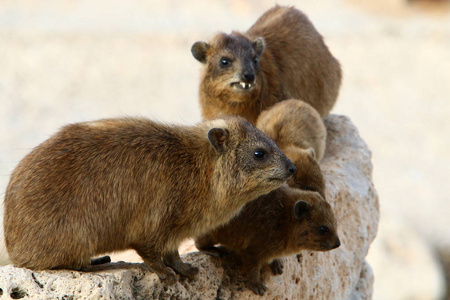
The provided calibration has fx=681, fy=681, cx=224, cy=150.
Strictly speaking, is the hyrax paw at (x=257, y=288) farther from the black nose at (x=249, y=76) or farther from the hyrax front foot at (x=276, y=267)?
the black nose at (x=249, y=76)

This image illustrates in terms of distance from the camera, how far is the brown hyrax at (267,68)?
24.7 feet

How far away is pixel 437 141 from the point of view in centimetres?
2144

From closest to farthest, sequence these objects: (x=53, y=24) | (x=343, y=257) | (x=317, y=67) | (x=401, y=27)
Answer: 1. (x=343, y=257)
2. (x=317, y=67)
3. (x=53, y=24)
4. (x=401, y=27)

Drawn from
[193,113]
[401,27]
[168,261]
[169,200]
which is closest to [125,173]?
[169,200]

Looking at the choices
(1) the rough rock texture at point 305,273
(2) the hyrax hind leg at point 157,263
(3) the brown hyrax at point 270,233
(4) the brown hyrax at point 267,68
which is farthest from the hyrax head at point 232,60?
(2) the hyrax hind leg at point 157,263

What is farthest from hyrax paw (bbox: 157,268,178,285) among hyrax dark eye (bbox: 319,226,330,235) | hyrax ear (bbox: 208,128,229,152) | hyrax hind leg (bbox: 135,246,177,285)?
hyrax dark eye (bbox: 319,226,330,235)

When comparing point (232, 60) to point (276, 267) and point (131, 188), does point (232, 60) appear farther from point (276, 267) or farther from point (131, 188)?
point (131, 188)

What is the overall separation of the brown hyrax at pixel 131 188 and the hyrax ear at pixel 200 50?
2618mm

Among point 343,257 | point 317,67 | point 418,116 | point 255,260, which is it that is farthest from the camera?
point 418,116

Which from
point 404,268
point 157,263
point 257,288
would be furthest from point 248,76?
point 404,268

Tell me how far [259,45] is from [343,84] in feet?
55.5

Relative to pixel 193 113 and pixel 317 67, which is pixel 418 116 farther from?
pixel 317 67

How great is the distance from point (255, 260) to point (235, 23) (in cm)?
2100

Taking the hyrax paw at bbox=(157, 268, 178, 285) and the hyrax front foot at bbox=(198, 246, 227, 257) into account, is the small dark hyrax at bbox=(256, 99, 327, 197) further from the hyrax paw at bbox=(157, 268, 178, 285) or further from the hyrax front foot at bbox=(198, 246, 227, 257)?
the hyrax paw at bbox=(157, 268, 178, 285)
